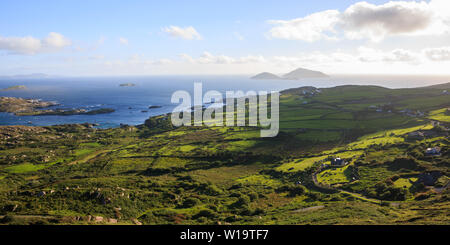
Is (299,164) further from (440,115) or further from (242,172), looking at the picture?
(440,115)

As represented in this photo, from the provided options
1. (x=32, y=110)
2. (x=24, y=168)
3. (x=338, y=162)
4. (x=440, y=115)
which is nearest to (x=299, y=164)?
(x=338, y=162)

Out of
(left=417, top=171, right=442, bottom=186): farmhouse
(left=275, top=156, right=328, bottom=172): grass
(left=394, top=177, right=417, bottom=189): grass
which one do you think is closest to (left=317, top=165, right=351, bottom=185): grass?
(left=275, top=156, right=328, bottom=172): grass

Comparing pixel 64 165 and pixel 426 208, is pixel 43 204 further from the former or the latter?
pixel 426 208

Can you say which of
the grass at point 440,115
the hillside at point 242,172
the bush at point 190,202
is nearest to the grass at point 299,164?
the hillside at point 242,172

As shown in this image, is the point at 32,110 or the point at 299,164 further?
the point at 32,110

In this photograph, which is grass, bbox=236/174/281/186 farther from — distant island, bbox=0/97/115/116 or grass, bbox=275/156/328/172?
distant island, bbox=0/97/115/116
